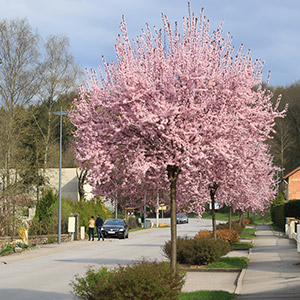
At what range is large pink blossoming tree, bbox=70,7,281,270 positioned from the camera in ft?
39.6

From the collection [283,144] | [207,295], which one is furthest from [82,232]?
[283,144]

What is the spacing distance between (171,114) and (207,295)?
406cm

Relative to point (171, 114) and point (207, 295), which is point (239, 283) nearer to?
point (207, 295)

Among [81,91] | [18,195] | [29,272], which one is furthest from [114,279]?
[18,195]

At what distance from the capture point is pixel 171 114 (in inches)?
465

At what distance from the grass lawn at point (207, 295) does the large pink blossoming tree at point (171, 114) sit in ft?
2.71

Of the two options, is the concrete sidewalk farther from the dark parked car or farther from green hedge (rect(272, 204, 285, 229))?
green hedge (rect(272, 204, 285, 229))

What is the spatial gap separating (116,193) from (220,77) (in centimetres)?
341

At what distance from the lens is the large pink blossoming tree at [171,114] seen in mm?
12070

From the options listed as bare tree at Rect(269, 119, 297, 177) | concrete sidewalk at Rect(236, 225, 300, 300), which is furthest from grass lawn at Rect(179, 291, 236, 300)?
bare tree at Rect(269, 119, 297, 177)

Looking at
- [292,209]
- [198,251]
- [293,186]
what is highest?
[293,186]

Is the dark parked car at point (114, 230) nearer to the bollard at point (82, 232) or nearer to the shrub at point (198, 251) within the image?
the bollard at point (82, 232)

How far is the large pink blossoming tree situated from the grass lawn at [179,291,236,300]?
825 mm

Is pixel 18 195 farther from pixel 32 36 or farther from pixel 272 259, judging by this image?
pixel 32 36
